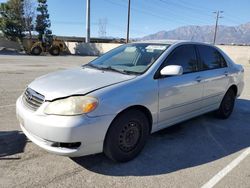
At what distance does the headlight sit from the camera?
3250 mm

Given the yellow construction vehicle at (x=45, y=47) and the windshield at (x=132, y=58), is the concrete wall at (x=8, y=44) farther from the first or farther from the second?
the windshield at (x=132, y=58)

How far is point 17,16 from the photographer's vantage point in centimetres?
4109

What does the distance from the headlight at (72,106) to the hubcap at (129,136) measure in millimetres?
641

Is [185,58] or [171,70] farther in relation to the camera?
[185,58]

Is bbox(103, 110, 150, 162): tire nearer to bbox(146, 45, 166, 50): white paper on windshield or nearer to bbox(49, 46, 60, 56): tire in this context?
bbox(146, 45, 166, 50): white paper on windshield

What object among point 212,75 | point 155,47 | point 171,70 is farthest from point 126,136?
point 212,75

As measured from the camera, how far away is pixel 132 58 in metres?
4.63

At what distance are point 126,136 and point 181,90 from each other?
127 centimetres

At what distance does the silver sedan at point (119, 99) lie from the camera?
328cm

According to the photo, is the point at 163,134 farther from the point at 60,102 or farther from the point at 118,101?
the point at 60,102

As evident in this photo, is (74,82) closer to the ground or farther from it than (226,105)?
farther from it

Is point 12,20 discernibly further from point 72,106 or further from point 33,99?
point 72,106

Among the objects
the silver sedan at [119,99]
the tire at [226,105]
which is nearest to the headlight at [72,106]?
the silver sedan at [119,99]

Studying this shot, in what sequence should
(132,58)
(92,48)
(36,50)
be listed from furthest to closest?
(92,48), (36,50), (132,58)
